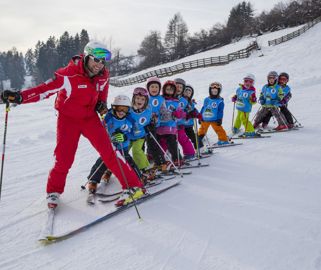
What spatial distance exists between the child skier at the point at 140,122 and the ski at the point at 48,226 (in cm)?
161

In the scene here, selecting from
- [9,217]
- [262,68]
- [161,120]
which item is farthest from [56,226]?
[262,68]

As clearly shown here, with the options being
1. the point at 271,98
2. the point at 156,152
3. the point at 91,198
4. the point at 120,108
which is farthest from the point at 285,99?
the point at 91,198

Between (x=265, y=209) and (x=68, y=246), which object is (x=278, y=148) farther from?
(x=68, y=246)

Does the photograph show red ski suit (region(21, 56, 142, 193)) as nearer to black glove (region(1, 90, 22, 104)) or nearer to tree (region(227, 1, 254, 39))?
black glove (region(1, 90, 22, 104))

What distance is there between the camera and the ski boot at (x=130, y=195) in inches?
152

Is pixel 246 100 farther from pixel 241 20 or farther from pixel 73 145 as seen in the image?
pixel 241 20

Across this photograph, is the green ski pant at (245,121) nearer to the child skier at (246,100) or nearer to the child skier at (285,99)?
the child skier at (246,100)

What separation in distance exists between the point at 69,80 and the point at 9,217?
69.8 inches

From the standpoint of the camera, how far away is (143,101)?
16.2 feet

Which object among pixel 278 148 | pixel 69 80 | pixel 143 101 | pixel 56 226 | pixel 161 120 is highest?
pixel 69 80

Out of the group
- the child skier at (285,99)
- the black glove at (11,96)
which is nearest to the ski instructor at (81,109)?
the black glove at (11,96)

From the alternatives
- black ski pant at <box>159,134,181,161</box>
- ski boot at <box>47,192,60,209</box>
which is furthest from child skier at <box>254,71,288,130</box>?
ski boot at <box>47,192,60,209</box>

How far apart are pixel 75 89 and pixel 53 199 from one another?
1.38m

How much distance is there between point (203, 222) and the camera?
11.1 ft
